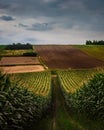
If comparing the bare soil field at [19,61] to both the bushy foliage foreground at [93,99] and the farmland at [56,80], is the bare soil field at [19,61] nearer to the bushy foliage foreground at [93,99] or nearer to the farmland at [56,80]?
the farmland at [56,80]

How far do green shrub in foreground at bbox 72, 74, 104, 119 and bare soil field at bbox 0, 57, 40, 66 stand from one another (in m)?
72.5

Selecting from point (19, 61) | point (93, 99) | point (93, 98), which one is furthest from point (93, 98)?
point (19, 61)

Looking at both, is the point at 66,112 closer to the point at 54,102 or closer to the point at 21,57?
the point at 54,102

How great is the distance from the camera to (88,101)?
119ft

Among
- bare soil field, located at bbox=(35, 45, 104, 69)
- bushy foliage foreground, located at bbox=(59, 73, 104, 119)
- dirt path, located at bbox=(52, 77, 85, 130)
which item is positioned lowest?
dirt path, located at bbox=(52, 77, 85, 130)

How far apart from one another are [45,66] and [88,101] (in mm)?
73368

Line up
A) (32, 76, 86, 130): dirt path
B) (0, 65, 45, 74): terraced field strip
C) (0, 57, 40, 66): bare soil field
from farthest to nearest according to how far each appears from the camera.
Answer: (0, 57, 40, 66): bare soil field < (0, 65, 45, 74): terraced field strip < (32, 76, 86, 130): dirt path

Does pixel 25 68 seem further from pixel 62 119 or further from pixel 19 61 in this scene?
pixel 62 119

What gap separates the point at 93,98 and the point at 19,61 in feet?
279

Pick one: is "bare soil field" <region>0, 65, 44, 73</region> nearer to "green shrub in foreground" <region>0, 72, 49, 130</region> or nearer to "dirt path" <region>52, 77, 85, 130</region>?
"dirt path" <region>52, 77, 85, 130</region>

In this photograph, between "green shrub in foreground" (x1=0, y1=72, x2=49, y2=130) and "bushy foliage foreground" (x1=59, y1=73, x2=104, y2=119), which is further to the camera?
"bushy foliage foreground" (x1=59, y1=73, x2=104, y2=119)

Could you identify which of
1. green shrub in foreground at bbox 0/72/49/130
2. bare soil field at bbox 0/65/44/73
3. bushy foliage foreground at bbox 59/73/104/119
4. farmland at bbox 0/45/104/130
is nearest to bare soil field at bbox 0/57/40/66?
farmland at bbox 0/45/104/130

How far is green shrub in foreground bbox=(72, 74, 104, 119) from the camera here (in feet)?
113

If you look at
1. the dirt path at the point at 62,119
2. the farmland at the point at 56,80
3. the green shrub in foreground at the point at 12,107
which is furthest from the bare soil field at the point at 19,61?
the green shrub in foreground at the point at 12,107
